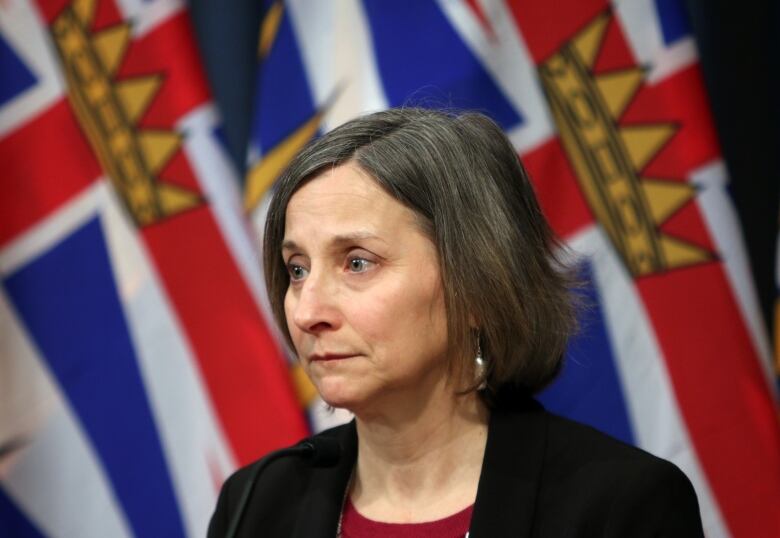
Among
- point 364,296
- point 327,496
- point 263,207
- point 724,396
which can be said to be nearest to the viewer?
point 364,296

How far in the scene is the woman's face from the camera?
5.35 ft

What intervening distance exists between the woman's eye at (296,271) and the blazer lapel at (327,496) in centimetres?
32

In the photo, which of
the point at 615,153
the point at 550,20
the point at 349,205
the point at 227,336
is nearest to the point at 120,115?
the point at 227,336

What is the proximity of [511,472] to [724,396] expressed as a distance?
2.97 ft

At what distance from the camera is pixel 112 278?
2840 millimetres

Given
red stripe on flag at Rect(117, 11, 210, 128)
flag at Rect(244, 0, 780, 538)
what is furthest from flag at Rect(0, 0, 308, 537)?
flag at Rect(244, 0, 780, 538)

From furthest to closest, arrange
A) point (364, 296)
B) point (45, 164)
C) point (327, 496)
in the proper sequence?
point (45, 164), point (327, 496), point (364, 296)

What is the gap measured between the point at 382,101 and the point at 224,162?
47 centimetres

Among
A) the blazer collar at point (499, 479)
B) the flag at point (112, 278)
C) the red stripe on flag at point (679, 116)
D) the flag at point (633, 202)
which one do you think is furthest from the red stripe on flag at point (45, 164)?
the red stripe on flag at point (679, 116)

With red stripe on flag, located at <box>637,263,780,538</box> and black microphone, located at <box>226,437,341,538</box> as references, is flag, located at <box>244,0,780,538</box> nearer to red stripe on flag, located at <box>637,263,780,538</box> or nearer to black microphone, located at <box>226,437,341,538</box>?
red stripe on flag, located at <box>637,263,780,538</box>

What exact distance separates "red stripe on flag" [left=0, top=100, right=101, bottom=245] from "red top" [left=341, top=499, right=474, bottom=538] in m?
1.41

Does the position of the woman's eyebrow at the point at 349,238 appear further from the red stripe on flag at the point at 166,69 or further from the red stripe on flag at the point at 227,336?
the red stripe on flag at the point at 166,69

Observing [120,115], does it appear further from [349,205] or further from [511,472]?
[511,472]

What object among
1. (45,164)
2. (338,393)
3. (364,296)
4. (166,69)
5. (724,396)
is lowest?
(724,396)
